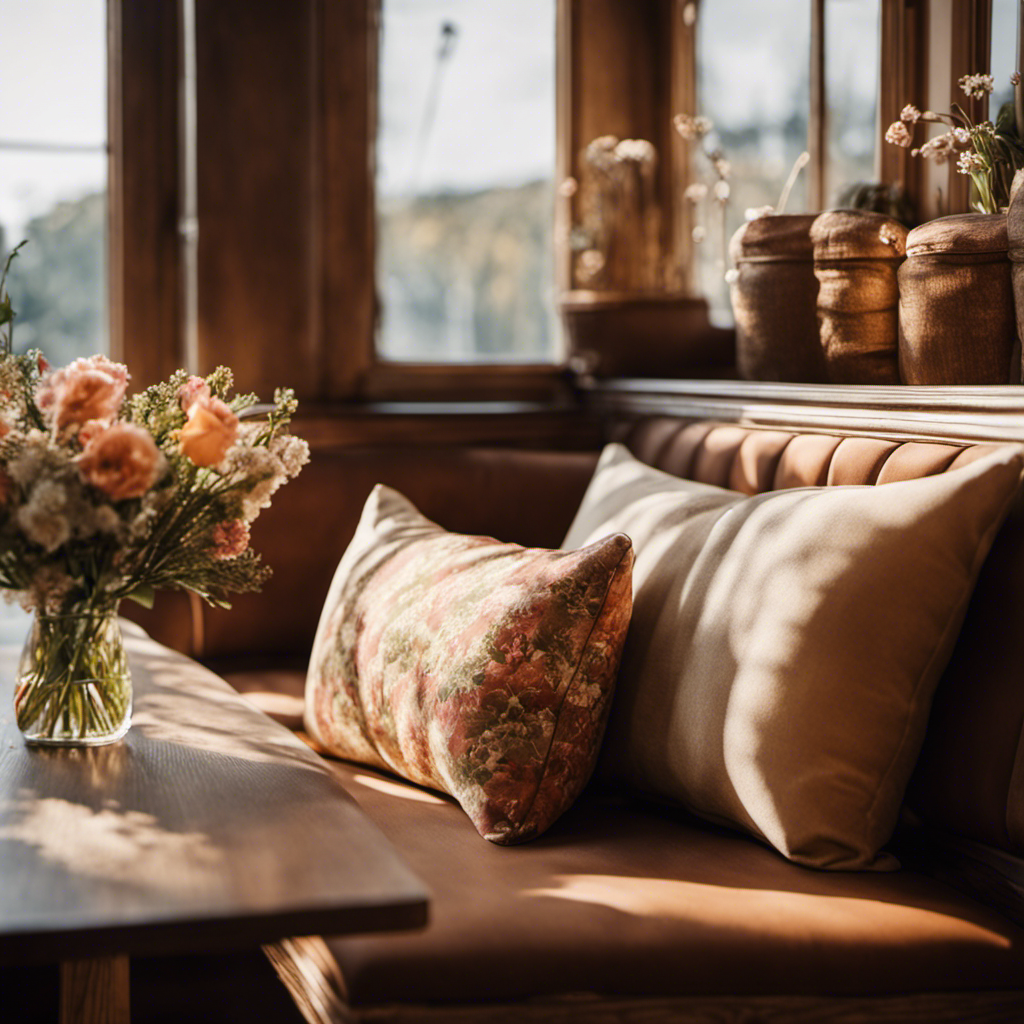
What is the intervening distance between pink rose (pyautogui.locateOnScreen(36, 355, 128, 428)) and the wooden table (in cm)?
39

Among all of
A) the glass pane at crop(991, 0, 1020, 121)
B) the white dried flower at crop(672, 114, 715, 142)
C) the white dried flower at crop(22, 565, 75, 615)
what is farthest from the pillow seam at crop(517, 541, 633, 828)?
the white dried flower at crop(672, 114, 715, 142)

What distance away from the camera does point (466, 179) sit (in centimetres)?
282

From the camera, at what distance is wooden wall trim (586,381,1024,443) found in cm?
143

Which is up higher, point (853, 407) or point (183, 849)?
point (853, 407)

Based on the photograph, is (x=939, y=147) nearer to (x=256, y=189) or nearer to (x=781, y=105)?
(x=781, y=105)

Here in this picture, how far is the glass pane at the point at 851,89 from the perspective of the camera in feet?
7.57

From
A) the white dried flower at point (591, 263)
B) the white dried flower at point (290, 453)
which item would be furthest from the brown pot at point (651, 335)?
the white dried flower at point (290, 453)

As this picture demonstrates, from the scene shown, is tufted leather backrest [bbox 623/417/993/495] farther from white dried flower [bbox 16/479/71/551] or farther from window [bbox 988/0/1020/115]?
white dried flower [bbox 16/479/71/551]

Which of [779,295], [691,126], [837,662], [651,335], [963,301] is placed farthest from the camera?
[651,335]

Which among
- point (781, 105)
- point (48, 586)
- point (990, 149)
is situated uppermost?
point (781, 105)

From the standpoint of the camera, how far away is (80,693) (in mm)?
1396

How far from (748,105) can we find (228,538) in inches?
72.7

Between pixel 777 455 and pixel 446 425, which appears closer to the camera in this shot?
pixel 777 455

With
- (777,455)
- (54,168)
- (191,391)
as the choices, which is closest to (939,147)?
(777,455)
